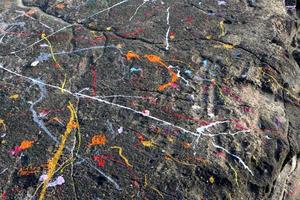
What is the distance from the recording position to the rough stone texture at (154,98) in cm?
194

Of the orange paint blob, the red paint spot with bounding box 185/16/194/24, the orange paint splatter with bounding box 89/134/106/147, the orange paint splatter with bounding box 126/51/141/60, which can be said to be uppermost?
the red paint spot with bounding box 185/16/194/24

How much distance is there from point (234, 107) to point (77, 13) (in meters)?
1.12

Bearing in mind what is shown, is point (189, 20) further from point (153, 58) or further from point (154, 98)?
point (154, 98)

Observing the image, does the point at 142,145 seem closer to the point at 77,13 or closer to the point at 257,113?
the point at 257,113

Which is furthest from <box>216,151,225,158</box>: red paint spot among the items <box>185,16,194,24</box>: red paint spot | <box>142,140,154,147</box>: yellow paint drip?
<box>185,16,194,24</box>: red paint spot

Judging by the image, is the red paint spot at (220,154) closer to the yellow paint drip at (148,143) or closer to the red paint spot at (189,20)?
the yellow paint drip at (148,143)

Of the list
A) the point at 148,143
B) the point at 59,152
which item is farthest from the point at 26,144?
the point at 148,143

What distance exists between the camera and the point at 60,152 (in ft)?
6.50

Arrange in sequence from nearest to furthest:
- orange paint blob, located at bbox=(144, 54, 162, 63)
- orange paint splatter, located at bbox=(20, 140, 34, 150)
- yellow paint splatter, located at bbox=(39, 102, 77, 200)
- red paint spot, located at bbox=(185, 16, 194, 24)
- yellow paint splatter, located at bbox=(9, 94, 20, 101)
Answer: yellow paint splatter, located at bbox=(39, 102, 77, 200) → orange paint splatter, located at bbox=(20, 140, 34, 150) → yellow paint splatter, located at bbox=(9, 94, 20, 101) → orange paint blob, located at bbox=(144, 54, 162, 63) → red paint spot, located at bbox=(185, 16, 194, 24)

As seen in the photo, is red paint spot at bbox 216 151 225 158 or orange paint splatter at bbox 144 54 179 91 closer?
red paint spot at bbox 216 151 225 158

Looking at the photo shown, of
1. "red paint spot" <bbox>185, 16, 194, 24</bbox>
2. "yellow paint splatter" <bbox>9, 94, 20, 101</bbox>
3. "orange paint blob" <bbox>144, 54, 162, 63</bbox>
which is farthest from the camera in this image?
"red paint spot" <bbox>185, 16, 194, 24</bbox>

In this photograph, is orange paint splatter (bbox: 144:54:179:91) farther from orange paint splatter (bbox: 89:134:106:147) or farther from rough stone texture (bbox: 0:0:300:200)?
orange paint splatter (bbox: 89:134:106:147)

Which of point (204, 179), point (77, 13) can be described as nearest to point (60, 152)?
point (204, 179)

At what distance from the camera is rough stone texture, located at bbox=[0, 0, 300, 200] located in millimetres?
1936
